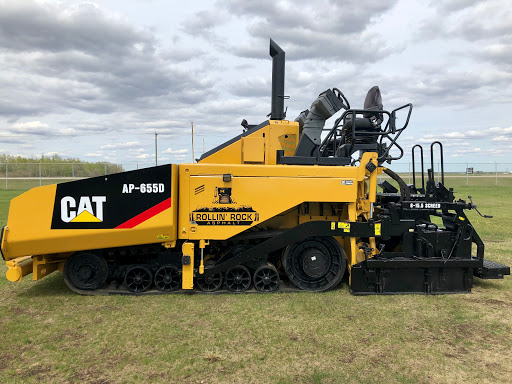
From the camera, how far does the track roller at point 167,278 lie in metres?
5.48

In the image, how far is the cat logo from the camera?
5.21m

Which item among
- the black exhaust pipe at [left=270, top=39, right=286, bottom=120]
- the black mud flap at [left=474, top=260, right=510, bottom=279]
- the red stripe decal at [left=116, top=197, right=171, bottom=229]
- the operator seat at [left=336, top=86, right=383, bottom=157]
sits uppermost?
the black exhaust pipe at [left=270, top=39, right=286, bottom=120]

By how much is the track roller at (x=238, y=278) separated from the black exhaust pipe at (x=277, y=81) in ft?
9.41

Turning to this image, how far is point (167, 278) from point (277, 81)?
394 cm

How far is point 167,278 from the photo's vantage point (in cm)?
548

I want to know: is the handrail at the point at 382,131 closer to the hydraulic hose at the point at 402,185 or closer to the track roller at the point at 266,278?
the hydraulic hose at the point at 402,185

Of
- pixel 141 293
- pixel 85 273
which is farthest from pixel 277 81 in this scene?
pixel 85 273

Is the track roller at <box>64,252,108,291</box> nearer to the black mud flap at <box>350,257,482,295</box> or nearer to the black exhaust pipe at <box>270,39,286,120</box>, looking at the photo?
the black mud flap at <box>350,257,482,295</box>

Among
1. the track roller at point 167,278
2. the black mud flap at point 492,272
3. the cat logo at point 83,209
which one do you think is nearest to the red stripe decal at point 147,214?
the cat logo at point 83,209

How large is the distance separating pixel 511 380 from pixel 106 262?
16.4 ft

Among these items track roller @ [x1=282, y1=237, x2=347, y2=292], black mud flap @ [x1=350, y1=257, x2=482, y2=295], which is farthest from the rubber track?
black mud flap @ [x1=350, y1=257, x2=482, y2=295]

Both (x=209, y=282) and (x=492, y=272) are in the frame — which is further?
(x=492, y=272)

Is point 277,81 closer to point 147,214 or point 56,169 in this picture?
point 147,214

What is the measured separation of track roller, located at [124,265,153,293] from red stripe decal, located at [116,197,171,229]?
0.67 m
